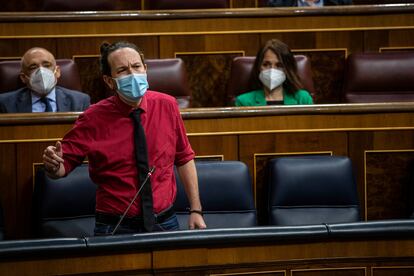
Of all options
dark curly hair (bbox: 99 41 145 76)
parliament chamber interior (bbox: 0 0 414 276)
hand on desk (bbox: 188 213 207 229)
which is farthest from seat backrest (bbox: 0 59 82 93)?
hand on desk (bbox: 188 213 207 229)

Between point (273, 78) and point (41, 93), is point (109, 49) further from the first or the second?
point (273, 78)

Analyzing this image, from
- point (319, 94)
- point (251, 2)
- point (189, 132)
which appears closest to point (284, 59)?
point (319, 94)

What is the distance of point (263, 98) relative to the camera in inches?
68.6

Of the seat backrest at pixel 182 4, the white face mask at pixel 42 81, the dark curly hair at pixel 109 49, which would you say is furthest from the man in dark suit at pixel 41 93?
the seat backrest at pixel 182 4

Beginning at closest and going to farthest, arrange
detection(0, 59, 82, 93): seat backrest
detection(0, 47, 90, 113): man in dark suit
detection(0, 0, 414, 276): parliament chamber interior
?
1. detection(0, 0, 414, 276): parliament chamber interior
2. detection(0, 47, 90, 113): man in dark suit
3. detection(0, 59, 82, 93): seat backrest

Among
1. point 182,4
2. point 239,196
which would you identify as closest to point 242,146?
point 239,196

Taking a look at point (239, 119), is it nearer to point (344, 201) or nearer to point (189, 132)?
point (189, 132)

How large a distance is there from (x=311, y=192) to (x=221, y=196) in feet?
0.50

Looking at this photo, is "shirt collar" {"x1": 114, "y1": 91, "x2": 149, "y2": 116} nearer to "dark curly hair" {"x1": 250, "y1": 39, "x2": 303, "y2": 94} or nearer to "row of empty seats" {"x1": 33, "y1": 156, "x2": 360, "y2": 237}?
"row of empty seats" {"x1": 33, "y1": 156, "x2": 360, "y2": 237}

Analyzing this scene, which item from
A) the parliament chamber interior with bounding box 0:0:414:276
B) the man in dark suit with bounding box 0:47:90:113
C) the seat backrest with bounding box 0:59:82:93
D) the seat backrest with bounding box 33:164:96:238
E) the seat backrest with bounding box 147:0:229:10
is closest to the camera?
the parliament chamber interior with bounding box 0:0:414:276

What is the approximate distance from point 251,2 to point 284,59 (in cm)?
62

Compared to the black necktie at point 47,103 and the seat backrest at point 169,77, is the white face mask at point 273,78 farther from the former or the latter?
the black necktie at point 47,103

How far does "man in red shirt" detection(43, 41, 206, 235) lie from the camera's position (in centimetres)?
118

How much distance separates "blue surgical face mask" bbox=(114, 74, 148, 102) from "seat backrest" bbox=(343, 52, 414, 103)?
30.8 inches
